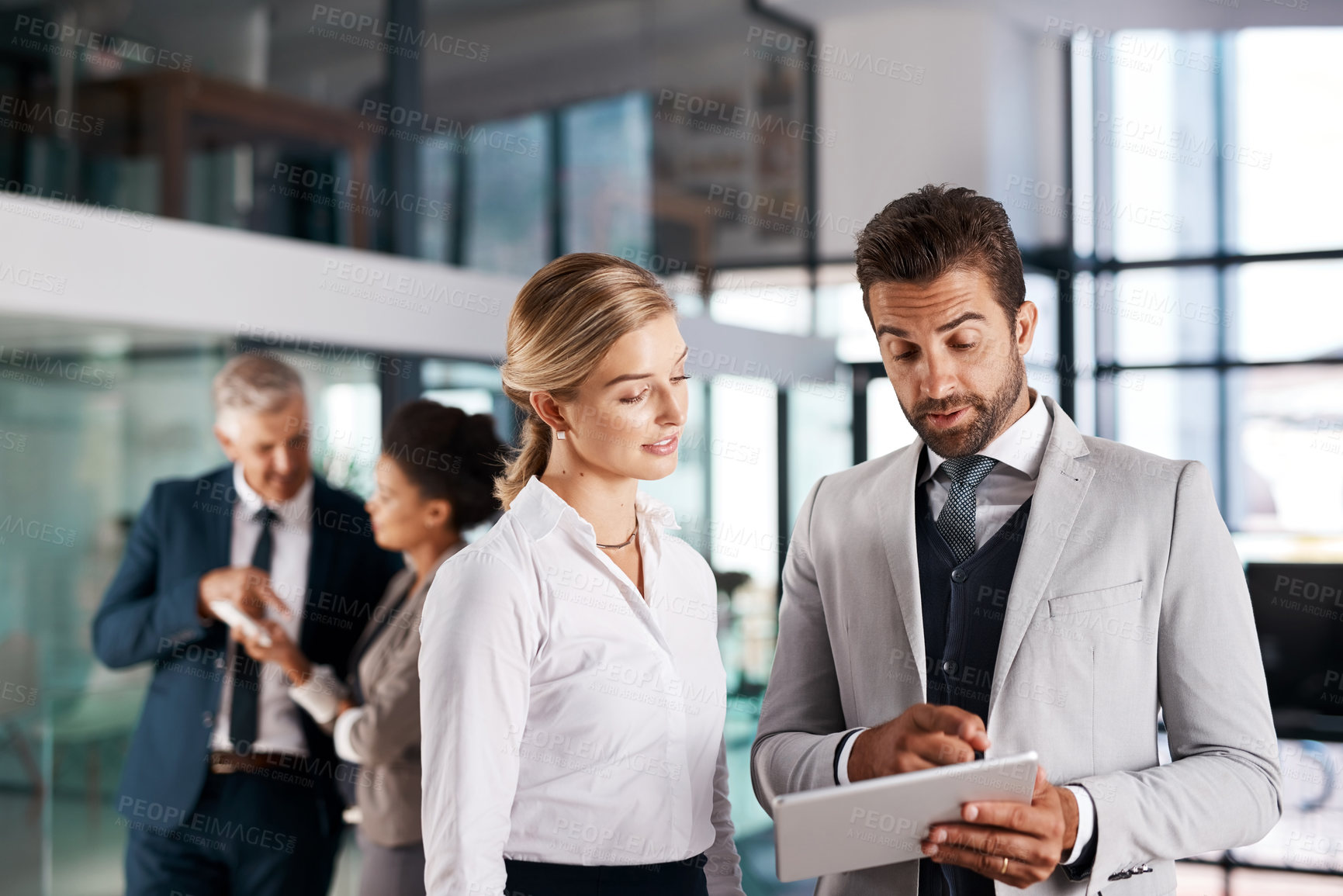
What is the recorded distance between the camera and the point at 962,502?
1745mm

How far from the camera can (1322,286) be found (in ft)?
24.7

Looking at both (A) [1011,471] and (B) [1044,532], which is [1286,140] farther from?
(B) [1044,532]

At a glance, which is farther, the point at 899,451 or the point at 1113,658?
the point at 899,451

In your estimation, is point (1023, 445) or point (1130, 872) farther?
point (1023, 445)

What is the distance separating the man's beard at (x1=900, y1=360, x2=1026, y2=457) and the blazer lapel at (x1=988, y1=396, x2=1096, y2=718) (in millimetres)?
89

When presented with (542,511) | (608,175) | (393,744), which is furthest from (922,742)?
(608,175)

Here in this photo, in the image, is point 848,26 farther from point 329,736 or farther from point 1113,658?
point 1113,658

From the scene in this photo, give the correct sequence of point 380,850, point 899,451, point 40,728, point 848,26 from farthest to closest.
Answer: point 848,26, point 40,728, point 380,850, point 899,451

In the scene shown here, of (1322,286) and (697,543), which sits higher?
(1322,286)

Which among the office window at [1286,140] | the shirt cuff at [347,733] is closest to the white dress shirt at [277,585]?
the shirt cuff at [347,733]

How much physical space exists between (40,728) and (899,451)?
308 cm

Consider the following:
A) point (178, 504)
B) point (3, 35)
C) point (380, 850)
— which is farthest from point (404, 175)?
point (380, 850)

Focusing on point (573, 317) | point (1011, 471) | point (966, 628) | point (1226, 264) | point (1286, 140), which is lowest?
point (966, 628)

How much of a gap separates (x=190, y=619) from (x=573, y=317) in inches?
73.3
